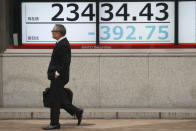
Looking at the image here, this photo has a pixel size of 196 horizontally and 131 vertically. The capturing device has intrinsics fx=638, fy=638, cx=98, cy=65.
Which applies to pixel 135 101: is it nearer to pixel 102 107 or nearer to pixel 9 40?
pixel 102 107

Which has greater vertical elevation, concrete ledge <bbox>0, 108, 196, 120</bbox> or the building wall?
the building wall

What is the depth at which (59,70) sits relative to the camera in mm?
10086

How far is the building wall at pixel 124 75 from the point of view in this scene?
1355 cm

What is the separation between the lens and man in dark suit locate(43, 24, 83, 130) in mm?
10125

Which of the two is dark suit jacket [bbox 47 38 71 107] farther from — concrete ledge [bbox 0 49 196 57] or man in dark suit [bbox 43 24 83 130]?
concrete ledge [bbox 0 49 196 57]

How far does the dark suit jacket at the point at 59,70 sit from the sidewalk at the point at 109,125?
1.64 ft

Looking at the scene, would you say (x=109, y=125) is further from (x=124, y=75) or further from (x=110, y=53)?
(x=110, y=53)

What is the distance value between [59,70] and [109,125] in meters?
1.47

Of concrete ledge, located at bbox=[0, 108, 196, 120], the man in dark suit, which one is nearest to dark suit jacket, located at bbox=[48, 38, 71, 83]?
the man in dark suit

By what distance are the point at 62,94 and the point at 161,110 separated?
9.97 ft

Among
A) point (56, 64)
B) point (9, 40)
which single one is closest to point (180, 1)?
point (9, 40)

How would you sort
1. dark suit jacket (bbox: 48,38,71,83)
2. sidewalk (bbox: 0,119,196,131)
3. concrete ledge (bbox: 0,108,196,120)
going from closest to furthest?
dark suit jacket (bbox: 48,38,71,83) → sidewalk (bbox: 0,119,196,131) → concrete ledge (bbox: 0,108,196,120)

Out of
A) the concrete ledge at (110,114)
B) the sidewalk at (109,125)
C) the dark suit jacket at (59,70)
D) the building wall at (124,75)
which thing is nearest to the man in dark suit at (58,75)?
the dark suit jacket at (59,70)

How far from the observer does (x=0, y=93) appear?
13.8m
